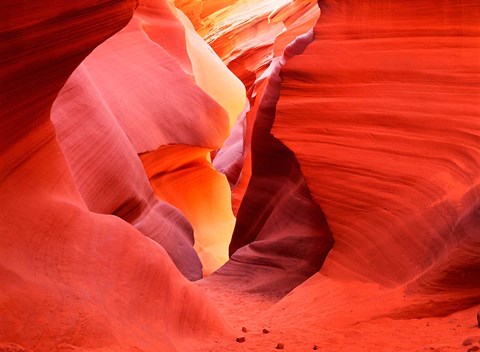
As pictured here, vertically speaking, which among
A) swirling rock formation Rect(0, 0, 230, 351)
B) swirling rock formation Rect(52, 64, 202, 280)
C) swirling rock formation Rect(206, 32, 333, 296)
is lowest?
swirling rock formation Rect(206, 32, 333, 296)

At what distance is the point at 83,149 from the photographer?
7234 millimetres

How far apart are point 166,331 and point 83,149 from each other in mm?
3604

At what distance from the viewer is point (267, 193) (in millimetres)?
9406

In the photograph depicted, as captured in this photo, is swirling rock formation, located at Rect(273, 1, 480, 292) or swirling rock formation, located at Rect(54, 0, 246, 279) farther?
swirling rock formation, located at Rect(54, 0, 246, 279)

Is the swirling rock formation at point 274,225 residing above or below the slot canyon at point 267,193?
below

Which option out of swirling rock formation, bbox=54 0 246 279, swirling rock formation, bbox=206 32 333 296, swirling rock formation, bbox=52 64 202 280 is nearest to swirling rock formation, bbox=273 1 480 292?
swirling rock formation, bbox=206 32 333 296

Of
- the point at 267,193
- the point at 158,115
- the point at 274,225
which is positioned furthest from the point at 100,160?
the point at 158,115

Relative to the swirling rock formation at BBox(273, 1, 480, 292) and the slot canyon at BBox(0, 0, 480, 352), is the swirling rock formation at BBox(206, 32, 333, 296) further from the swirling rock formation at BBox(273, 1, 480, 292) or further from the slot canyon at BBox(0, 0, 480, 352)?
the swirling rock formation at BBox(273, 1, 480, 292)

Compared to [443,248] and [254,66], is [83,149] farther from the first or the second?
[254,66]

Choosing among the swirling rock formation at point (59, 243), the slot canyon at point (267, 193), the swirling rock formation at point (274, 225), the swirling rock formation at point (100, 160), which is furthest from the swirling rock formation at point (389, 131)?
the swirling rock formation at point (100, 160)

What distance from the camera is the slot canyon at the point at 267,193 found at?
3.71 m

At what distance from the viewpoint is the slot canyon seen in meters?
3.71

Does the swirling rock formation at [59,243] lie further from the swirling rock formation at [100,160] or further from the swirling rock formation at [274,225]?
the swirling rock formation at [274,225]

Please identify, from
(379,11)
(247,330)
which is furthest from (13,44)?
(379,11)
